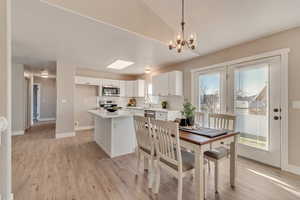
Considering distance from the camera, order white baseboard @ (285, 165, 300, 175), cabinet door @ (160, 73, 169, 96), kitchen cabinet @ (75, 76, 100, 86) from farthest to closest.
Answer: kitchen cabinet @ (75, 76, 100, 86)
cabinet door @ (160, 73, 169, 96)
white baseboard @ (285, 165, 300, 175)

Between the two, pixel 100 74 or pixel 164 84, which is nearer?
pixel 164 84

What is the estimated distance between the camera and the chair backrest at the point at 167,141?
148cm

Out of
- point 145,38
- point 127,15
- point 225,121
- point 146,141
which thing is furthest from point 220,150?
point 127,15

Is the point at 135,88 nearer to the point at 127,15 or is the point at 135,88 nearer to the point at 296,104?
the point at 127,15

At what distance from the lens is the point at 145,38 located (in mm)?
2949

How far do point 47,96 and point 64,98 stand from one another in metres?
4.70

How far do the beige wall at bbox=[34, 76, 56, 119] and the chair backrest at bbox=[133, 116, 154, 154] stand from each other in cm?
814

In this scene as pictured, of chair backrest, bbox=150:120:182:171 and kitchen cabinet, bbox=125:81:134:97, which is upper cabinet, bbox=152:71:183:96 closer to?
kitchen cabinet, bbox=125:81:134:97

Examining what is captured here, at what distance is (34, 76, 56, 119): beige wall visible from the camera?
308 inches

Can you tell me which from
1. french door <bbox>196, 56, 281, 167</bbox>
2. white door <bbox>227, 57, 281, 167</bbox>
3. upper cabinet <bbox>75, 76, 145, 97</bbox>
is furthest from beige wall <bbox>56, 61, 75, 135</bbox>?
white door <bbox>227, 57, 281, 167</bbox>

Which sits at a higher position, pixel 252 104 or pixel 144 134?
pixel 252 104

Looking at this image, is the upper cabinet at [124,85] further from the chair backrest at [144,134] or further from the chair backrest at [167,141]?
the chair backrest at [167,141]

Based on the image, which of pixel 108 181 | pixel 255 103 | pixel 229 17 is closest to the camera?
pixel 108 181
